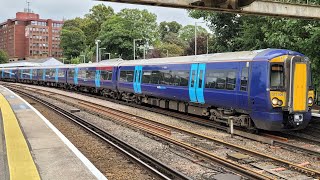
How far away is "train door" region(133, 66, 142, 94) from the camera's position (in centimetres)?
2278

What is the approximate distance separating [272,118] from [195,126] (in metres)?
4.30

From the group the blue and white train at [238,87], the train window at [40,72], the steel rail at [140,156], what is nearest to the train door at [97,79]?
the blue and white train at [238,87]

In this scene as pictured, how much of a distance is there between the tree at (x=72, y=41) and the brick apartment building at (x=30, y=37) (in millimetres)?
38524

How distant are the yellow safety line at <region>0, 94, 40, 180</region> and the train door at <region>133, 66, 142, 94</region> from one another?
9.04 metres

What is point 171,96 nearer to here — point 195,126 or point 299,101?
point 195,126

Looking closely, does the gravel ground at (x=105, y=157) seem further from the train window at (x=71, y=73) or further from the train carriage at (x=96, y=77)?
the train window at (x=71, y=73)

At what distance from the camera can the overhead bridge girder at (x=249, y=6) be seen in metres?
12.2

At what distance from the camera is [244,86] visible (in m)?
13.2

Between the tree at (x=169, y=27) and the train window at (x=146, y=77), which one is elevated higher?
the tree at (x=169, y=27)

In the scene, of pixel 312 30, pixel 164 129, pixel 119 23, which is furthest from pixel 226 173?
pixel 119 23

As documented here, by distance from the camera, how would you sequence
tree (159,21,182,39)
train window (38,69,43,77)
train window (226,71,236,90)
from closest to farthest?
1. train window (226,71,236,90)
2. train window (38,69,43,77)
3. tree (159,21,182,39)

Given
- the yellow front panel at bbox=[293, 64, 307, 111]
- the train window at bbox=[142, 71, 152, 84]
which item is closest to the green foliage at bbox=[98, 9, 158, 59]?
the train window at bbox=[142, 71, 152, 84]

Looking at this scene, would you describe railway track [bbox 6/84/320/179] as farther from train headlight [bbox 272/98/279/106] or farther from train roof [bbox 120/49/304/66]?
train roof [bbox 120/49/304/66]

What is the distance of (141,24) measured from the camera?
82.3m
